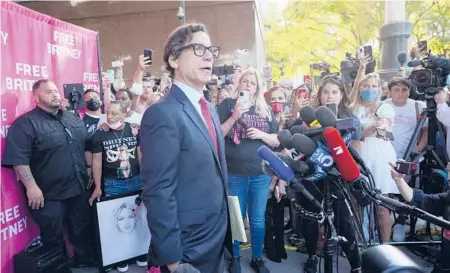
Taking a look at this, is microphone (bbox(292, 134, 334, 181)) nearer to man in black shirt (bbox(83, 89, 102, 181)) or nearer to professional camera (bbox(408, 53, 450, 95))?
professional camera (bbox(408, 53, 450, 95))

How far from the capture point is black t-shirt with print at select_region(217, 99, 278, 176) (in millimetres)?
3148

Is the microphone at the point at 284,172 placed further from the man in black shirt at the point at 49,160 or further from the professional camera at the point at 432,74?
the professional camera at the point at 432,74

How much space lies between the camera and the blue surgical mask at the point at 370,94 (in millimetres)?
3514

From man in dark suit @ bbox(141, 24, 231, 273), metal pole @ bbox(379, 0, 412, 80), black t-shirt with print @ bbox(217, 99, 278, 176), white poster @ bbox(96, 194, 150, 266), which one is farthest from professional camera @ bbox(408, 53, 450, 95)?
metal pole @ bbox(379, 0, 412, 80)

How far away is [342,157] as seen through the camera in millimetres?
1525

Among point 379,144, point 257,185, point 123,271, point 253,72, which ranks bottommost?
point 123,271

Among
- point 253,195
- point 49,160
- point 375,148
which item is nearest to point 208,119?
point 253,195

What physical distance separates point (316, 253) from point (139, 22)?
11545mm

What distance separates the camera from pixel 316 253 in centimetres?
302

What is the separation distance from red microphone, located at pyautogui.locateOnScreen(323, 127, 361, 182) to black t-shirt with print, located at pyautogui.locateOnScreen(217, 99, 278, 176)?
1.62 m

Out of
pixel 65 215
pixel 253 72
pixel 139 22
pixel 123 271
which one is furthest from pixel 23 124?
pixel 139 22

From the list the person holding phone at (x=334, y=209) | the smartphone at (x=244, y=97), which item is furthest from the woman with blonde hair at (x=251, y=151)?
the person holding phone at (x=334, y=209)

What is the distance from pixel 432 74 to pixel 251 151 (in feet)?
6.42

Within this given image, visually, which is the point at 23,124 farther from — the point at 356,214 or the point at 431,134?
the point at 431,134
